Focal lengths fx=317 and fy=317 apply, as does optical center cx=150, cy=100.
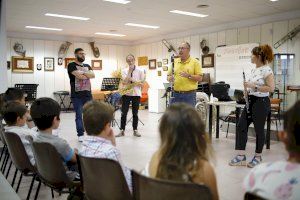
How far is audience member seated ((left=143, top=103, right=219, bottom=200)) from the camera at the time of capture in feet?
4.15

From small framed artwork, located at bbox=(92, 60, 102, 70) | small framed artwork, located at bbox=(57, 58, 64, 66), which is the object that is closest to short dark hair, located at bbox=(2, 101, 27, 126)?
small framed artwork, located at bbox=(57, 58, 64, 66)

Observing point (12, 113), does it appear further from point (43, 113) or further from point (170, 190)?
point (170, 190)

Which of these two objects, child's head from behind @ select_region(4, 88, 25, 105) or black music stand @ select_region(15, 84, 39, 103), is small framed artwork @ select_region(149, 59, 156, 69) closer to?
black music stand @ select_region(15, 84, 39, 103)

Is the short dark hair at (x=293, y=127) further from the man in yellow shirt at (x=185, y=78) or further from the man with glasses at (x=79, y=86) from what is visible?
the man with glasses at (x=79, y=86)

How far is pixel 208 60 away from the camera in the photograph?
10.5m

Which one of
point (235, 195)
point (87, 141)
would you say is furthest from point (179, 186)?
point (235, 195)

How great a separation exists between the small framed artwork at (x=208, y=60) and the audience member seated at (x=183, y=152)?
30.5 feet

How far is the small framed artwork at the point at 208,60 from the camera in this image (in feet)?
33.9

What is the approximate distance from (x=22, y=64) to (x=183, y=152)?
38.1 feet

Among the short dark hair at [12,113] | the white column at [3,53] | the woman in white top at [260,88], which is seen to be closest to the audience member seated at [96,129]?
the short dark hair at [12,113]

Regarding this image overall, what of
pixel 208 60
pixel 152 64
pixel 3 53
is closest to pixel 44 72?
pixel 152 64

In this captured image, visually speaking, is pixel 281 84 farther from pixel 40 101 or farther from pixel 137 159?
pixel 40 101

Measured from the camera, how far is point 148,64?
13242 mm

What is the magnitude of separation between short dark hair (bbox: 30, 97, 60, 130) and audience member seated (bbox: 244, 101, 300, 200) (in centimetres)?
163
